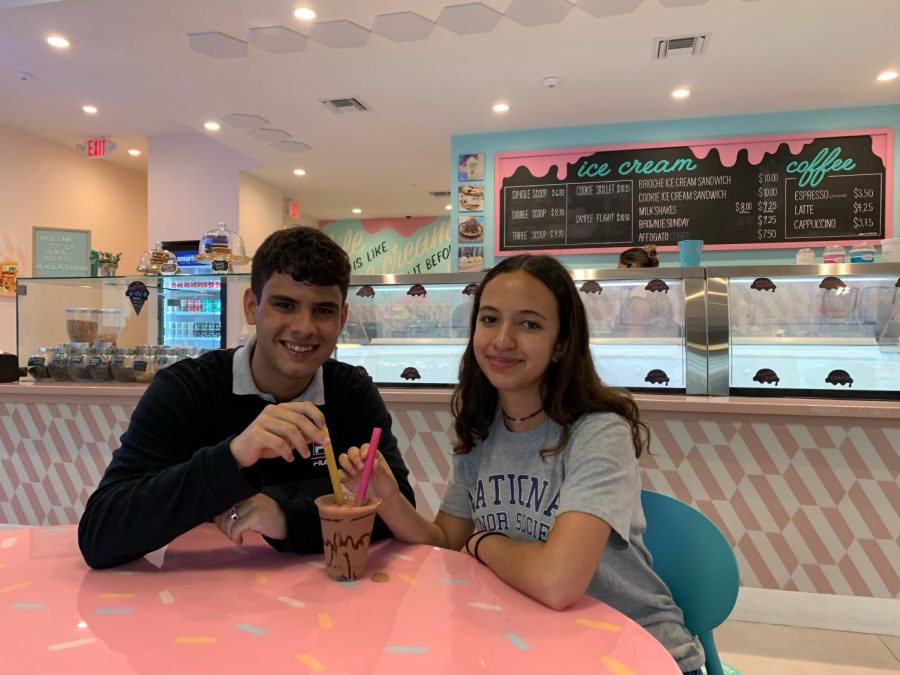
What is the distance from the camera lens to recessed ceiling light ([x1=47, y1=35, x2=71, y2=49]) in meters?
3.88

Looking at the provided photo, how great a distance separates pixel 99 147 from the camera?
A: 6.29 meters

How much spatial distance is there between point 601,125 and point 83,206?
18.6 feet

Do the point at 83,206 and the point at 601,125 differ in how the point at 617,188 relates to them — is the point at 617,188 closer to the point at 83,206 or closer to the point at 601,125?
the point at 601,125

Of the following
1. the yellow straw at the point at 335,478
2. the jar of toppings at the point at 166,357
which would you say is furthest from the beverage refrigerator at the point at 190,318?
the yellow straw at the point at 335,478

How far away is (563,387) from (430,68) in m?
3.43

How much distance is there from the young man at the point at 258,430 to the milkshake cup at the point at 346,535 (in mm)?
111

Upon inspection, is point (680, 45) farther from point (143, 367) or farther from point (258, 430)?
point (258, 430)

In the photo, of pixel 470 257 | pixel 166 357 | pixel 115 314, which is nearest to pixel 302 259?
pixel 166 357

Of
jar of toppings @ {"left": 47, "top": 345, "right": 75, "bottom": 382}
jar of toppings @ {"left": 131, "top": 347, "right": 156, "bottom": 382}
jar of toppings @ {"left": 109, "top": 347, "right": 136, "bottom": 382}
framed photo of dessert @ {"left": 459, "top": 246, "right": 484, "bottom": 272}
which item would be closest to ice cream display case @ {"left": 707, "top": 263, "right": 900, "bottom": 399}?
jar of toppings @ {"left": 131, "top": 347, "right": 156, "bottom": 382}

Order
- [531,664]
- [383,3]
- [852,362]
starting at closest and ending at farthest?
[531,664] < [852,362] < [383,3]

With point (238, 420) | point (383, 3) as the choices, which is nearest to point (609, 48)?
point (383, 3)

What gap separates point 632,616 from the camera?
1.12 meters

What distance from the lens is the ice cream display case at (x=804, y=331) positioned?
2322 millimetres

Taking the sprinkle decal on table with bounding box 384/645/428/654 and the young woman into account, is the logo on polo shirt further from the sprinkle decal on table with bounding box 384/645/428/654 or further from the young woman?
the sprinkle decal on table with bounding box 384/645/428/654
